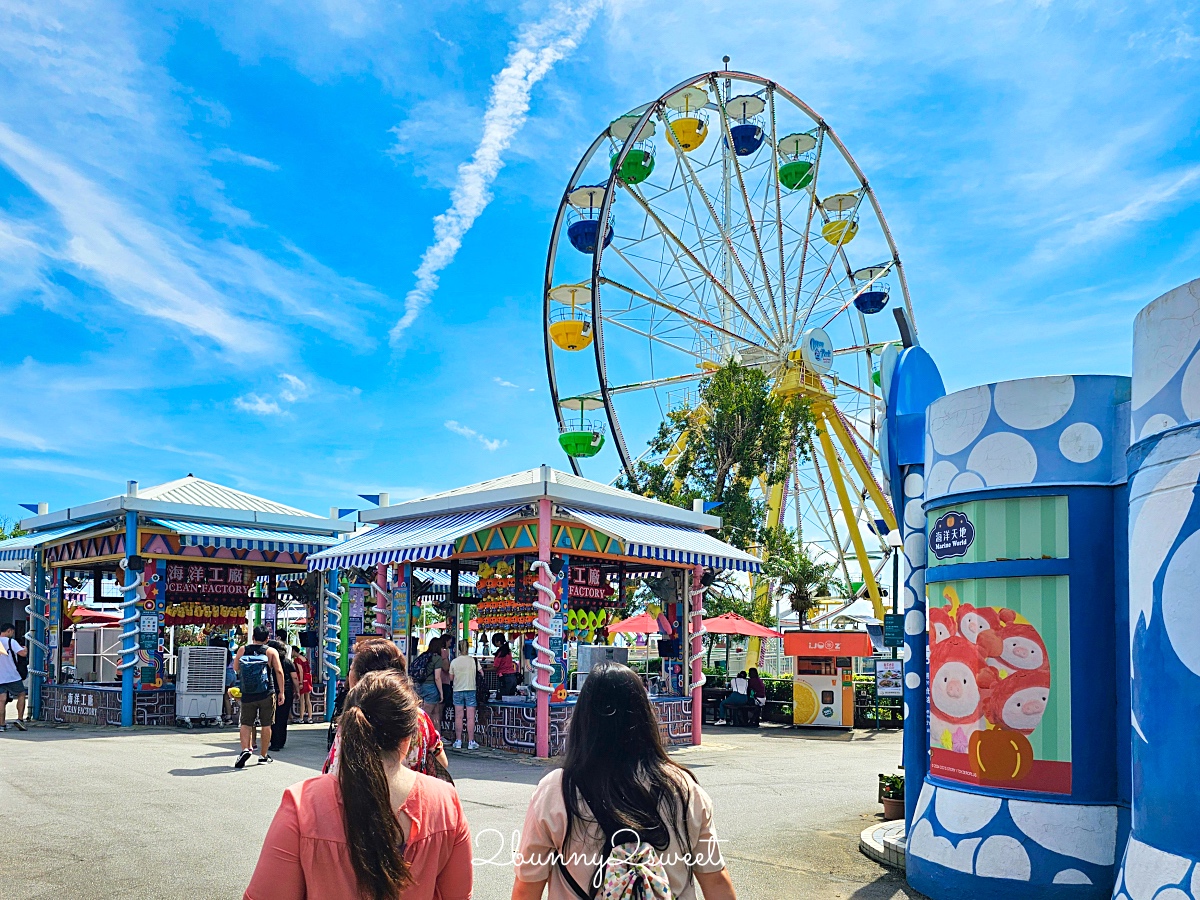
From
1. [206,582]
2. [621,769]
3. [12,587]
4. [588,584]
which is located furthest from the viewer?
[12,587]

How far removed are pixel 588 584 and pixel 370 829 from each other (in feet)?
44.9

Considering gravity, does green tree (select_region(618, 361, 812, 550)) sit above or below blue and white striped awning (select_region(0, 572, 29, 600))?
above

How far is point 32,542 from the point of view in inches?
728

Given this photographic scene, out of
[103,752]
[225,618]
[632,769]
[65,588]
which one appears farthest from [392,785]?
[65,588]

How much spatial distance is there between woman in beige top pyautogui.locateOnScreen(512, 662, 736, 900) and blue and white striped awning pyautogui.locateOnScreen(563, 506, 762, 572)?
421 inches

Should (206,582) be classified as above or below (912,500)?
below

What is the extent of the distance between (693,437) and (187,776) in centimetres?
1712

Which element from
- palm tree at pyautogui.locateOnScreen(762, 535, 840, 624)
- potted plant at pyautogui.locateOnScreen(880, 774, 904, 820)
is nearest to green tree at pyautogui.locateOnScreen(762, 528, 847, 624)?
palm tree at pyautogui.locateOnScreen(762, 535, 840, 624)

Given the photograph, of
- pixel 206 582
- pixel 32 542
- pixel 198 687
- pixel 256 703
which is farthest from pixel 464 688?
pixel 32 542

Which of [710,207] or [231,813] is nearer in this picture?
[231,813]

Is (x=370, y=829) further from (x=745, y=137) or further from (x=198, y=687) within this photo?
(x=745, y=137)

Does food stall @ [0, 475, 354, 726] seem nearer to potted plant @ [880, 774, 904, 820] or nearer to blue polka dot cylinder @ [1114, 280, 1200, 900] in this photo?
potted plant @ [880, 774, 904, 820]

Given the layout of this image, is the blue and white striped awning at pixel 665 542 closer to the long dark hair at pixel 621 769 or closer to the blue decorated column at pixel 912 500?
the blue decorated column at pixel 912 500

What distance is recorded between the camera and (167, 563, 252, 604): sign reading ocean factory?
18.7 meters
